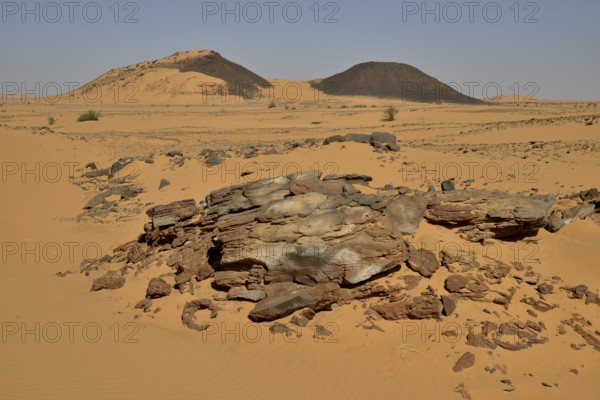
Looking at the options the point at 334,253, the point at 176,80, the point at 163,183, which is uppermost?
the point at 176,80

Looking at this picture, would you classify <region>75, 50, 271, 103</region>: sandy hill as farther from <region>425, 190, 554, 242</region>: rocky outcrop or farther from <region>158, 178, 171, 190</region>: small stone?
<region>425, 190, 554, 242</region>: rocky outcrop

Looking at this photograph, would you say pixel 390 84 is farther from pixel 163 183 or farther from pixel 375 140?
pixel 163 183

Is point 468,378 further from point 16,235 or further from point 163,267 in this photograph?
point 16,235

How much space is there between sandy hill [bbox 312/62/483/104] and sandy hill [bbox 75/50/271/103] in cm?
1419

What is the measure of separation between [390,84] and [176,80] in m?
34.4

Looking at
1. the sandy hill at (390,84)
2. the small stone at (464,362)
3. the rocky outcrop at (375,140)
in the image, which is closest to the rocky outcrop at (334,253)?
the small stone at (464,362)

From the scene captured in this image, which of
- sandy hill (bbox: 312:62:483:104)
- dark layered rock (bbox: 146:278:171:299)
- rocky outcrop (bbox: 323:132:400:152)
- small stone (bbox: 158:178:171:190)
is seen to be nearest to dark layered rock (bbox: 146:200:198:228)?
dark layered rock (bbox: 146:278:171:299)

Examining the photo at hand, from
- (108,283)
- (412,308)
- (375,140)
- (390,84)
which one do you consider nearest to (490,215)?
(412,308)

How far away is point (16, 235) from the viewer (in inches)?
384

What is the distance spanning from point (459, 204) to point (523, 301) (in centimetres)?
193

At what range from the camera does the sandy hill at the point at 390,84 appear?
221 feet

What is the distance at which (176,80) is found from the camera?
6284cm

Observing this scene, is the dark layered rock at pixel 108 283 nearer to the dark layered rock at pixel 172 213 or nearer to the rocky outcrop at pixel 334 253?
the rocky outcrop at pixel 334 253

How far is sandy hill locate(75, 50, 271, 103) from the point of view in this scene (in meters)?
59.7
